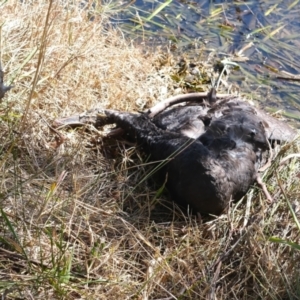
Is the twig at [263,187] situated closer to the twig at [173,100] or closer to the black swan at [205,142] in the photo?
the black swan at [205,142]

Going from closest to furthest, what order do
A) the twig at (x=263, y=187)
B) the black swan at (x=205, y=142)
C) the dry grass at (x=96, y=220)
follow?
the dry grass at (x=96, y=220), the black swan at (x=205, y=142), the twig at (x=263, y=187)

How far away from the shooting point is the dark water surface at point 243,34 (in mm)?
5039

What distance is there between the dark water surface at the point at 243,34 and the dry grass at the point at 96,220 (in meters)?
1.22

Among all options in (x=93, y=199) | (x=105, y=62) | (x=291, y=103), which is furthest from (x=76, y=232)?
(x=291, y=103)

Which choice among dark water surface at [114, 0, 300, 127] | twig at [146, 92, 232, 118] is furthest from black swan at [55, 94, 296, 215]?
dark water surface at [114, 0, 300, 127]

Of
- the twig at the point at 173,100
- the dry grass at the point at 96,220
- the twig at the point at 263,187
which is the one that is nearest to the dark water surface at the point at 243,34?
the twig at the point at 173,100

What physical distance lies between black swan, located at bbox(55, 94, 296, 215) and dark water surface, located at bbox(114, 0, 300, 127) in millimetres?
1265

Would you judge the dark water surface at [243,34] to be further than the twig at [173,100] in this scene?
Yes

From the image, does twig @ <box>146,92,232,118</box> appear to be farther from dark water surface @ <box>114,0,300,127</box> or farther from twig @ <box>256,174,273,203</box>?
dark water surface @ <box>114,0,300,127</box>

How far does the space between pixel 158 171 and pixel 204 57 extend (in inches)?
79.5

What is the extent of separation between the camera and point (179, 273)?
285 cm

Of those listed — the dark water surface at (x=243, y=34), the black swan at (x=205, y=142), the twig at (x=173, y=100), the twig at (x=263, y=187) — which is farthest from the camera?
the dark water surface at (x=243, y=34)

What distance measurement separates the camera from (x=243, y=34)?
17.9ft

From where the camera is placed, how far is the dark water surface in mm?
5039
